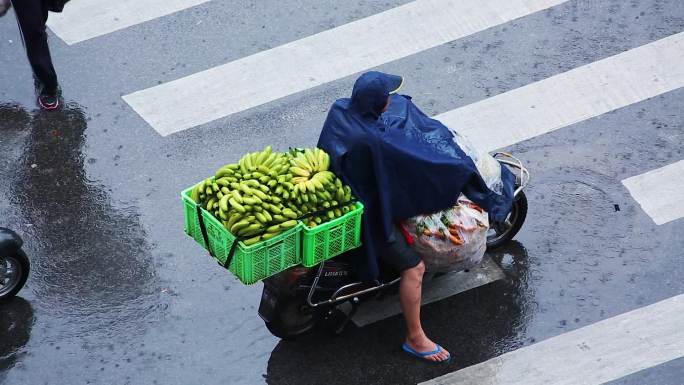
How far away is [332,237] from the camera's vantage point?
6918 mm

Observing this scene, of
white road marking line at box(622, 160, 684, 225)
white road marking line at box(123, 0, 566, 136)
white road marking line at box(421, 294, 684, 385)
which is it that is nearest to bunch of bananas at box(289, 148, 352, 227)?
white road marking line at box(421, 294, 684, 385)

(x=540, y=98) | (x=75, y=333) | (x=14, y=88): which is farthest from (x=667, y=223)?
(x=14, y=88)

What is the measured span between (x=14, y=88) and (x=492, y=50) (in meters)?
4.17

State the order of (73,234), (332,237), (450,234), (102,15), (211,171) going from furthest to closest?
(102,15) → (211,171) → (73,234) → (450,234) → (332,237)

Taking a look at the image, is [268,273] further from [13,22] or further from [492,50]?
[13,22]

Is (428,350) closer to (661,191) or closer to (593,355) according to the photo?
(593,355)

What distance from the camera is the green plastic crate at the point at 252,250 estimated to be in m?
6.69

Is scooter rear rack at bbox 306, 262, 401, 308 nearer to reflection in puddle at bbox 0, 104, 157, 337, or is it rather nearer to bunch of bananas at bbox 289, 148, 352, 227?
bunch of bananas at bbox 289, 148, 352, 227

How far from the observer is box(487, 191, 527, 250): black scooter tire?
8.09m

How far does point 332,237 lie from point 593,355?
78.1 inches

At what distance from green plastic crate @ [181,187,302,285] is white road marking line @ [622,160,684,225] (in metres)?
3.08

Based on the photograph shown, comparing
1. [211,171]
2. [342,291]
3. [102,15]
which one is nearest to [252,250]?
[342,291]

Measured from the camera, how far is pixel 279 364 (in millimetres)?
7555

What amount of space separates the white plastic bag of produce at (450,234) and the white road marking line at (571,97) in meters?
1.84
